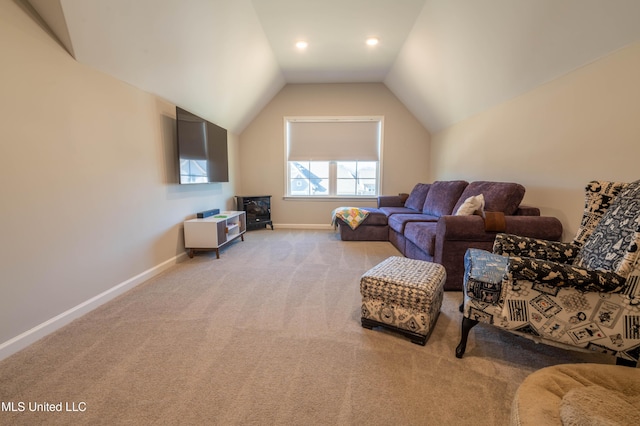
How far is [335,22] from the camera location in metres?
3.03

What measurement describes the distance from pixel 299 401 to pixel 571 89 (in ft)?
10.0

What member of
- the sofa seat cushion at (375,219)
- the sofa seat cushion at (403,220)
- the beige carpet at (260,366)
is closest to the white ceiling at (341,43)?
the sofa seat cushion at (403,220)

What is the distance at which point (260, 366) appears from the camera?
4.65ft

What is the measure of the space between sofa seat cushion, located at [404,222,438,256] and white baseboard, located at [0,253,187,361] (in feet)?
9.29

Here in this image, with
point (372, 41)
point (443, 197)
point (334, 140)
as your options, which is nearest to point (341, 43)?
point (372, 41)

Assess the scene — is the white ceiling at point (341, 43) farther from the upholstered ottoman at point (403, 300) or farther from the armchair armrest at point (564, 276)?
the upholstered ottoman at point (403, 300)

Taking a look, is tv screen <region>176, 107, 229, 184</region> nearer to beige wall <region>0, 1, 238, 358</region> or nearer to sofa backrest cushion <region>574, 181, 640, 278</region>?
beige wall <region>0, 1, 238, 358</region>

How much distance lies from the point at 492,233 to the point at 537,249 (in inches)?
22.2

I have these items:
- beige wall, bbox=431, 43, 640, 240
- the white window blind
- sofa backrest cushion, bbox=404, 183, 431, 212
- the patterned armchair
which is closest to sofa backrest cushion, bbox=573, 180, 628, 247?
the patterned armchair

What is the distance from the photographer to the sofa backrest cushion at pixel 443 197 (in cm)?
335

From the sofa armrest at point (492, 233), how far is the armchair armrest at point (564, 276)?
3.43 ft

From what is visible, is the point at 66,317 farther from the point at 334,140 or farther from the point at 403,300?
the point at 334,140

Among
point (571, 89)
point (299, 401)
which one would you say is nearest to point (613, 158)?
point (571, 89)

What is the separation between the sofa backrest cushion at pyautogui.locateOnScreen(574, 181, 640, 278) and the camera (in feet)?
3.83
